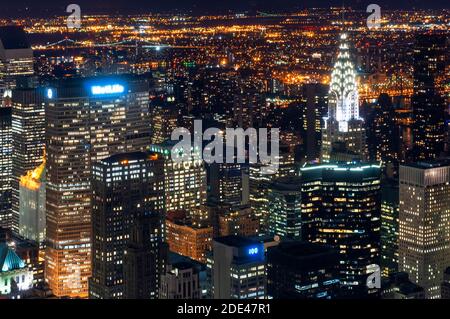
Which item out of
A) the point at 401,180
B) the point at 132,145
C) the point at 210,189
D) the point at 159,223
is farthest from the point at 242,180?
the point at 159,223

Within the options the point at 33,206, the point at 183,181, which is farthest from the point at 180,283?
the point at 183,181

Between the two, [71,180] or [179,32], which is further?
[179,32]

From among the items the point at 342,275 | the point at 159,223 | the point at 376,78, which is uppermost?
the point at 376,78

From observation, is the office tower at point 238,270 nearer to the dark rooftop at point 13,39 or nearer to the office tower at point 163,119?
the office tower at point 163,119

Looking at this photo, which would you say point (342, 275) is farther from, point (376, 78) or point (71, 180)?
point (376, 78)

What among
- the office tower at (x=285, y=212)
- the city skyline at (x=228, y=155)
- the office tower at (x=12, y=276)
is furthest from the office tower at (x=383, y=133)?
the office tower at (x=12, y=276)

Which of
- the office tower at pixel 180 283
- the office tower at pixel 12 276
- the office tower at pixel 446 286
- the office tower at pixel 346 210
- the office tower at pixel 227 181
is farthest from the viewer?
the office tower at pixel 227 181

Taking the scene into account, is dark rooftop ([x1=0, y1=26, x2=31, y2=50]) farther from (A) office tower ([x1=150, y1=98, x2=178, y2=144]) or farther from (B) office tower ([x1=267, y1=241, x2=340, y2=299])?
(B) office tower ([x1=267, y1=241, x2=340, y2=299])
